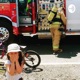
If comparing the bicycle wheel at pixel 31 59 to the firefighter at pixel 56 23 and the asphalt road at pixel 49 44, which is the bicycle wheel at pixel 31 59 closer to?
the asphalt road at pixel 49 44

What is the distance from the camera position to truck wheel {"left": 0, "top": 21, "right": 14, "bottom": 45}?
9.67 meters

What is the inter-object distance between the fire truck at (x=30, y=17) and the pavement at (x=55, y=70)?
142cm

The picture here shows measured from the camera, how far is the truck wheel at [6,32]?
9672mm

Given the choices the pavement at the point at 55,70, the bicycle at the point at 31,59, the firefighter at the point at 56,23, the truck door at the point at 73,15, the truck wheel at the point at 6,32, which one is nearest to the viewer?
the pavement at the point at 55,70

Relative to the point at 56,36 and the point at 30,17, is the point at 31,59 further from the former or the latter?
the point at 30,17

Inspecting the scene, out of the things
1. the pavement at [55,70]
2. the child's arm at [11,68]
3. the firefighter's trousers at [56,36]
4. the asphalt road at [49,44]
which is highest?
the child's arm at [11,68]

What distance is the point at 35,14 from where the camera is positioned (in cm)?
970

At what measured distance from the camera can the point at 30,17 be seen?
9805 mm

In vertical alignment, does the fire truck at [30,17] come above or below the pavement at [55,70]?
above

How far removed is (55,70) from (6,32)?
9.47 feet

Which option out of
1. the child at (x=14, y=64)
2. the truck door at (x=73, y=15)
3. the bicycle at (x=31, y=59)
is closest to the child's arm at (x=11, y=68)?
the child at (x=14, y=64)

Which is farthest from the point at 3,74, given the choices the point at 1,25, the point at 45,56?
the point at 1,25

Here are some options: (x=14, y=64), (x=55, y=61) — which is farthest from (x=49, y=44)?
(x=14, y=64)

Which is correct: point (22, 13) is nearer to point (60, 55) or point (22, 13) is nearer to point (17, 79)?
point (60, 55)
